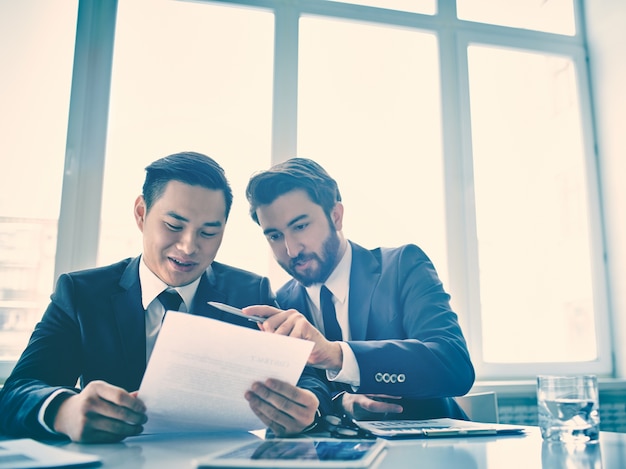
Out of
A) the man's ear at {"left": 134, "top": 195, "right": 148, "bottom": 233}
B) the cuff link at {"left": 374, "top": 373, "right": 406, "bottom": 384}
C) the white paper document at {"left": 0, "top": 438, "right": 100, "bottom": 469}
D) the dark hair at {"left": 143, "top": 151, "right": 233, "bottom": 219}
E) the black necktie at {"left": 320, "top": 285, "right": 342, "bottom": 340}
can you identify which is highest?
the dark hair at {"left": 143, "top": 151, "right": 233, "bottom": 219}

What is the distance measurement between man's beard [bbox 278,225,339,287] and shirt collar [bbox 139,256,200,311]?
37 centimetres

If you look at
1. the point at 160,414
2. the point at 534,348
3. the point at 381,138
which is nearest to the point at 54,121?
the point at 381,138

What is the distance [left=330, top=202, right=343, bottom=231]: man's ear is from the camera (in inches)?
84.7

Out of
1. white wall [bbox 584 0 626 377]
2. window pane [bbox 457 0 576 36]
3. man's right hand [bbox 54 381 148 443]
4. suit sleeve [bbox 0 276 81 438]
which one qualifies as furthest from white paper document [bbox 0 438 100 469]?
window pane [bbox 457 0 576 36]

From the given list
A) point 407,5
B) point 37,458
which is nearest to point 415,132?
point 407,5

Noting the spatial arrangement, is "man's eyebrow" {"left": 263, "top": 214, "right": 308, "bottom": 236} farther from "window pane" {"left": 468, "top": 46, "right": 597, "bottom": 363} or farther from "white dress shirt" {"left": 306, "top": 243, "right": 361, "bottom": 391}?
"window pane" {"left": 468, "top": 46, "right": 597, "bottom": 363}

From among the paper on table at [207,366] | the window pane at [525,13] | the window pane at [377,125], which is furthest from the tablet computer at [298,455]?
the window pane at [525,13]

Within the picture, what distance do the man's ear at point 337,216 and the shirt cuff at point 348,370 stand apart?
655mm

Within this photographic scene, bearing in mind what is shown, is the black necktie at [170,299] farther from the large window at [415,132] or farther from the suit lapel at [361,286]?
the suit lapel at [361,286]

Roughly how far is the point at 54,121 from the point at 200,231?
86 centimetres

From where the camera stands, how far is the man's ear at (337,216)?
215 cm

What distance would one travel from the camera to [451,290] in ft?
8.16

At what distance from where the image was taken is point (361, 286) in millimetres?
2066

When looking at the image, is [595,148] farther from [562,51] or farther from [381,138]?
[381,138]
